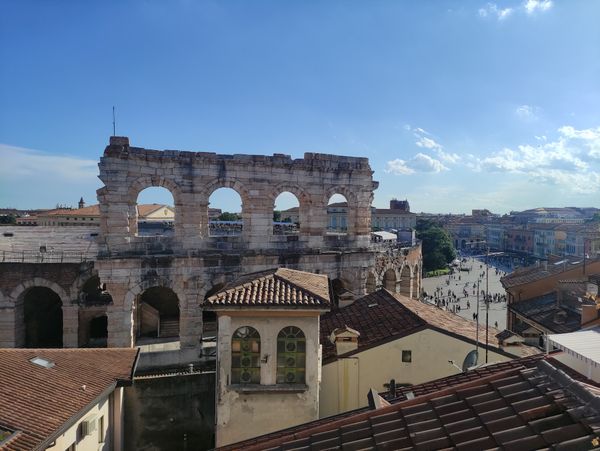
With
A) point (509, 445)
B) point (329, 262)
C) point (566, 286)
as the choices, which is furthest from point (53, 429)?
point (566, 286)

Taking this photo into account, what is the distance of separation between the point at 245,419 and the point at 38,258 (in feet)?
52.7

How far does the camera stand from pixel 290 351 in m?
9.49

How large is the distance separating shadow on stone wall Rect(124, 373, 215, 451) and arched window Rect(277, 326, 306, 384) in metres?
7.69

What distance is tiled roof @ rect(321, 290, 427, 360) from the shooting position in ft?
36.8

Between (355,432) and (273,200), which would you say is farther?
(273,200)

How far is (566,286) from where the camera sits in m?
21.9

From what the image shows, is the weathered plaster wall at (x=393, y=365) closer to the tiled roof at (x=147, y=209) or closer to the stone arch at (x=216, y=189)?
the stone arch at (x=216, y=189)

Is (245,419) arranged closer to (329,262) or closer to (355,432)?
(355,432)

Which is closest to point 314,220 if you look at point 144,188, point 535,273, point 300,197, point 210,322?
point 300,197

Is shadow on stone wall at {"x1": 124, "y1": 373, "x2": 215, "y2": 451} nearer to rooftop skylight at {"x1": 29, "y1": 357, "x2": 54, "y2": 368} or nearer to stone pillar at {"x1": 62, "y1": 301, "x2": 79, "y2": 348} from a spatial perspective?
rooftop skylight at {"x1": 29, "y1": 357, "x2": 54, "y2": 368}

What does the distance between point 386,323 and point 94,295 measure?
17.2 m

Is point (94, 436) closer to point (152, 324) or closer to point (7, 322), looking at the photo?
point (7, 322)

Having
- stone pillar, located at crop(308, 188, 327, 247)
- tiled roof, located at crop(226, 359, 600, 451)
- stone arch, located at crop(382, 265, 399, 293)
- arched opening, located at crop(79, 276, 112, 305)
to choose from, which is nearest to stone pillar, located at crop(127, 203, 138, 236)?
arched opening, located at crop(79, 276, 112, 305)

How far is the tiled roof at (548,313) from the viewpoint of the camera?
1884 cm
